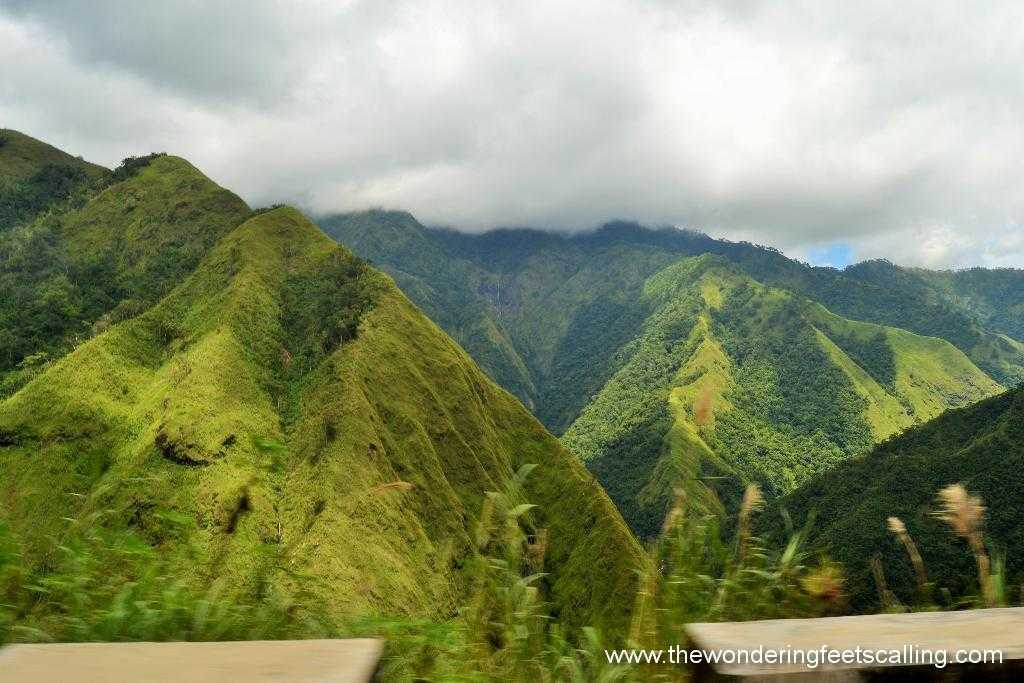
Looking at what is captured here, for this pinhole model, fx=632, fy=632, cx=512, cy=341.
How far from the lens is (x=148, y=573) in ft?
10.8

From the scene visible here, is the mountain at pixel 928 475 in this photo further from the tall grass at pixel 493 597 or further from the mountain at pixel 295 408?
the tall grass at pixel 493 597

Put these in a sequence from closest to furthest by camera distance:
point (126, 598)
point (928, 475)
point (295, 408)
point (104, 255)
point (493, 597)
Result: point (126, 598) → point (493, 597) → point (295, 408) → point (928, 475) → point (104, 255)

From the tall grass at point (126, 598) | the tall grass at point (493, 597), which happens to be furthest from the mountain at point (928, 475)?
the tall grass at point (126, 598)

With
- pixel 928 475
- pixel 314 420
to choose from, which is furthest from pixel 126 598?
pixel 928 475

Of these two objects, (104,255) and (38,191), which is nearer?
(104,255)

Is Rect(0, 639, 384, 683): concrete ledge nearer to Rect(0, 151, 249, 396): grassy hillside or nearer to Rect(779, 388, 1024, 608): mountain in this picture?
Rect(779, 388, 1024, 608): mountain

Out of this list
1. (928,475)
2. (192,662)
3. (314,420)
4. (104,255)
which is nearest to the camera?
(192,662)

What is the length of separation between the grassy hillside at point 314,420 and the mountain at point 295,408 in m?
0.25

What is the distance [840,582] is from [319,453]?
7404 cm

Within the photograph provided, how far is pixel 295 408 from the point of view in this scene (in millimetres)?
83812

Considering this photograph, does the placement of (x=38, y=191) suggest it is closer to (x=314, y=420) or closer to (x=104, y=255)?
(x=104, y=255)

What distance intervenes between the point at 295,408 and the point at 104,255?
6342cm

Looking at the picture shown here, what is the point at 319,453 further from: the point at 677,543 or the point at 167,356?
the point at 677,543

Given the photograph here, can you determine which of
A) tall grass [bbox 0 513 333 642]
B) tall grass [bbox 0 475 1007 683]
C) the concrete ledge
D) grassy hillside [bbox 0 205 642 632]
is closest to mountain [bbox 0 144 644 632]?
grassy hillside [bbox 0 205 642 632]
